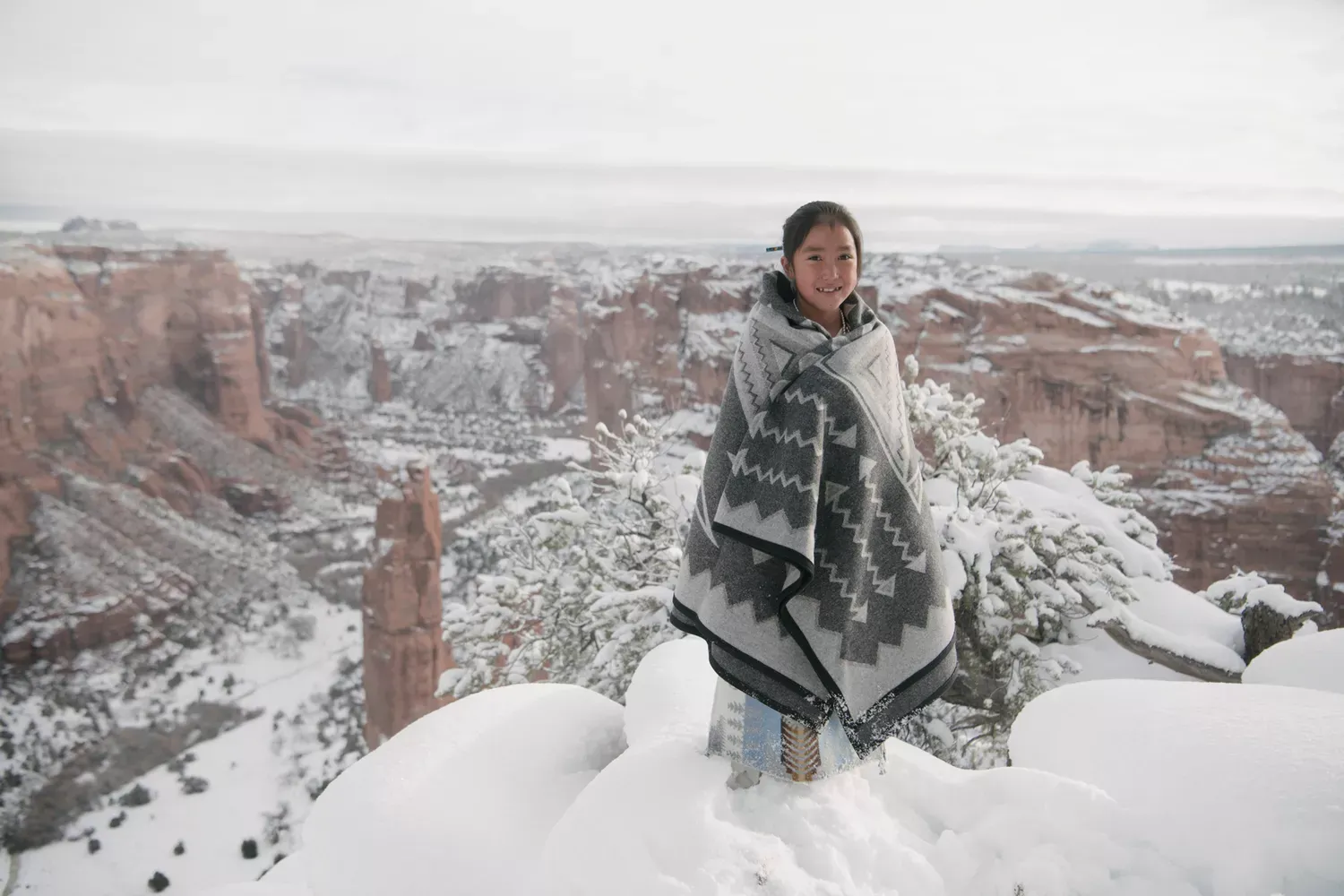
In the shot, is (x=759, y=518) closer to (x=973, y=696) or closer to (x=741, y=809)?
(x=741, y=809)

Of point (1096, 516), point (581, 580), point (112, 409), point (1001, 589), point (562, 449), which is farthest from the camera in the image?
point (562, 449)

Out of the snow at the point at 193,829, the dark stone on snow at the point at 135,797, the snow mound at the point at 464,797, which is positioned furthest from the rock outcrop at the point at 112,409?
the snow mound at the point at 464,797

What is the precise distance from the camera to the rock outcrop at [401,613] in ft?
48.3

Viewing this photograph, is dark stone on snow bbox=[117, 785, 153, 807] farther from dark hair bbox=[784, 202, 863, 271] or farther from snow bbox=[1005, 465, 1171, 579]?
dark hair bbox=[784, 202, 863, 271]

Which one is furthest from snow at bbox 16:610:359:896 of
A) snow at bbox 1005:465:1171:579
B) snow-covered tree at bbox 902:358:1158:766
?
snow at bbox 1005:465:1171:579

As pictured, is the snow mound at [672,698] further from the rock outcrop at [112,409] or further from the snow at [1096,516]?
the rock outcrop at [112,409]

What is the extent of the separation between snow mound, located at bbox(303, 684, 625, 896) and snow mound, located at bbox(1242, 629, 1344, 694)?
7.37 feet

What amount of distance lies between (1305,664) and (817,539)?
199 cm

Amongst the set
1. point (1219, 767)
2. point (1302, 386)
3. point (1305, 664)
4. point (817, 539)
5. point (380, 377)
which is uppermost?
point (817, 539)

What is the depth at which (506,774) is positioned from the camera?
2.16 m

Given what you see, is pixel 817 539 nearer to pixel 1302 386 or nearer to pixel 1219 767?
pixel 1219 767

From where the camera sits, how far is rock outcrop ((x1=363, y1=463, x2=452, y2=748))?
1471 cm

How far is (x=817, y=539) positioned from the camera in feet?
5.75

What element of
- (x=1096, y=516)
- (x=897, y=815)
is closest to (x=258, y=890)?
(x=897, y=815)
